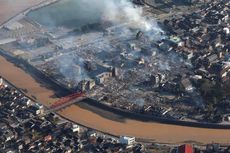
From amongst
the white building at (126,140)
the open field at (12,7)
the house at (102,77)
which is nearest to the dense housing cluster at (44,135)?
the white building at (126,140)

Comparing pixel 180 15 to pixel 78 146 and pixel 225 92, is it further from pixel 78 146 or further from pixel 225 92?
pixel 78 146

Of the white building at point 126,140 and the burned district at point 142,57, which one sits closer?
the white building at point 126,140

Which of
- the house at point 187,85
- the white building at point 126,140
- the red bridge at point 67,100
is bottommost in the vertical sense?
the white building at point 126,140

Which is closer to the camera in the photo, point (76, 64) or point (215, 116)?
point (215, 116)

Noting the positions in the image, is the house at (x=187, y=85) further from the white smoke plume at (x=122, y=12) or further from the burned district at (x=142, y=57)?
the white smoke plume at (x=122, y=12)

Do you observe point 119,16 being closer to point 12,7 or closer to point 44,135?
point 12,7

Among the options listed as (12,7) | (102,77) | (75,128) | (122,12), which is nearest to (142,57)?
(102,77)

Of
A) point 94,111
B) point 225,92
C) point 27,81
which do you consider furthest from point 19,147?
point 225,92
